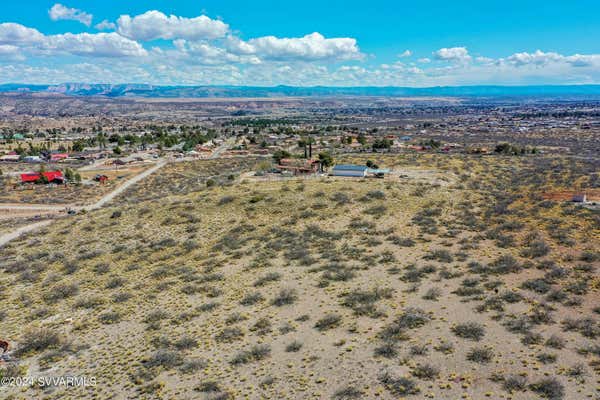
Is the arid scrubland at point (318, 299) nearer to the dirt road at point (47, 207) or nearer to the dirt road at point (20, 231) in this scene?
the dirt road at point (20, 231)

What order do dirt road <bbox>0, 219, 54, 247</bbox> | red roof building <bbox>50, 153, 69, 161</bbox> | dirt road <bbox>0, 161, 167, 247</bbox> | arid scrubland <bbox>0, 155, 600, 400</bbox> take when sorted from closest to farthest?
arid scrubland <bbox>0, 155, 600, 400</bbox>
dirt road <bbox>0, 219, 54, 247</bbox>
dirt road <bbox>0, 161, 167, 247</bbox>
red roof building <bbox>50, 153, 69, 161</bbox>

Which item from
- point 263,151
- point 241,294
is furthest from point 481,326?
point 263,151

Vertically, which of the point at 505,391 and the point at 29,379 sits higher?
the point at 505,391

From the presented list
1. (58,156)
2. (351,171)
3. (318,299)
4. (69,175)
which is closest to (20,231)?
(69,175)

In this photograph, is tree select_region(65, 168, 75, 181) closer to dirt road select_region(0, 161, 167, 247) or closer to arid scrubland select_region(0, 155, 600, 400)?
dirt road select_region(0, 161, 167, 247)

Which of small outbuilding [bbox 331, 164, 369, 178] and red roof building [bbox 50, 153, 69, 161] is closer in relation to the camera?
small outbuilding [bbox 331, 164, 369, 178]

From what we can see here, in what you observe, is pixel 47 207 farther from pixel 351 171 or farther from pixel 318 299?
pixel 318 299

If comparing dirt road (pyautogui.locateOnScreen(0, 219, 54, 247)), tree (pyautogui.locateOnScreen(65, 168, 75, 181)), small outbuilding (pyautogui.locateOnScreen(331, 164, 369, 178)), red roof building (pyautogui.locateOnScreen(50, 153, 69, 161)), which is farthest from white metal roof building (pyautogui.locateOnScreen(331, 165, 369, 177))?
red roof building (pyautogui.locateOnScreen(50, 153, 69, 161))

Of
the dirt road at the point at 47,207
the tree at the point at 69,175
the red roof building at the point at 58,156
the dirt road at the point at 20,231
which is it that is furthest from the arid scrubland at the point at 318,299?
the red roof building at the point at 58,156

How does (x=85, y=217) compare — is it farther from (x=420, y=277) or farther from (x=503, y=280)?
(x=503, y=280)
